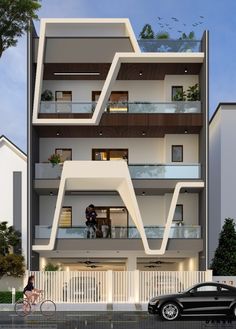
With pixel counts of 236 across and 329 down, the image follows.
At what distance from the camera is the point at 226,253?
3384 cm

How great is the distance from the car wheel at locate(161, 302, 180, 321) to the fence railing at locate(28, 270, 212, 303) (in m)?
8.12

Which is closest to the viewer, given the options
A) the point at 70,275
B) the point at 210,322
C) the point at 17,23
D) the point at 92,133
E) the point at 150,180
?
the point at 17,23

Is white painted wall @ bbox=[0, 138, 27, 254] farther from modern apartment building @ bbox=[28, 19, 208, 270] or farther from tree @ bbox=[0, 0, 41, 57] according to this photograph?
tree @ bbox=[0, 0, 41, 57]

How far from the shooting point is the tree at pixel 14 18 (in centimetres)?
1928

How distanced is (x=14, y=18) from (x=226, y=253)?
62.9ft

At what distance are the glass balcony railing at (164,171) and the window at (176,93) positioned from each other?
440cm

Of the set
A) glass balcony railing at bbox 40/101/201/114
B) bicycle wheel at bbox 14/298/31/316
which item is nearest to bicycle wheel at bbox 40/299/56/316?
bicycle wheel at bbox 14/298/31/316

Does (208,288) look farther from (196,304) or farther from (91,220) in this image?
(91,220)

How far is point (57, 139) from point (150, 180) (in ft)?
21.9

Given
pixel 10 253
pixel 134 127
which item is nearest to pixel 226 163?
pixel 134 127

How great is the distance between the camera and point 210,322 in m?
23.4

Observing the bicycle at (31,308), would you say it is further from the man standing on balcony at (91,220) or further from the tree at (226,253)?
the tree at (226,253)

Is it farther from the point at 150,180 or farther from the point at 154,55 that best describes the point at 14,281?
the point at 154,55

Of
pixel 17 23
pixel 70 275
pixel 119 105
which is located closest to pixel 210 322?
pixel 70 275
